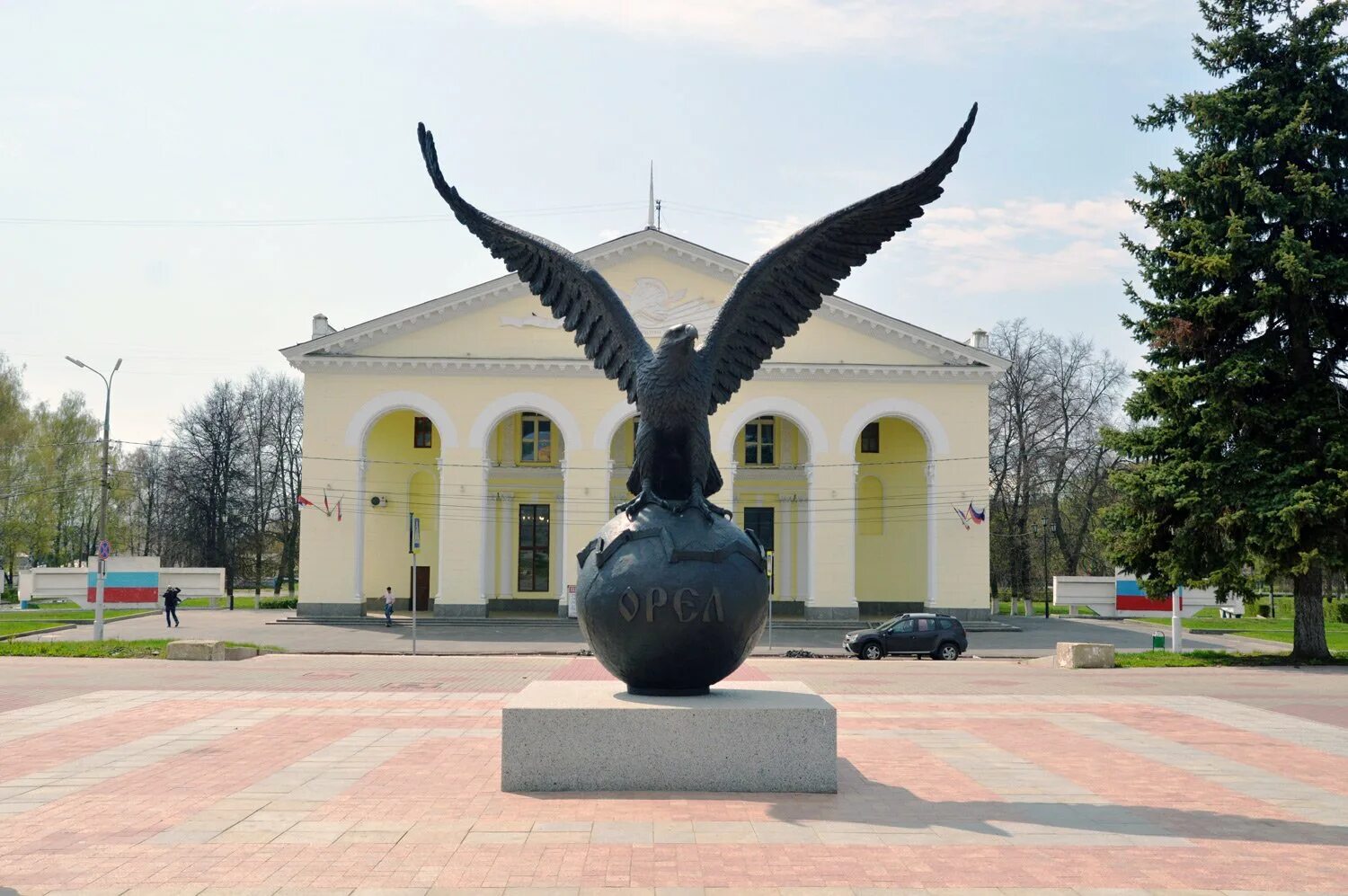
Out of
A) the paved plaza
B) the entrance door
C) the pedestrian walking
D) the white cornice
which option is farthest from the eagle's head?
the entrance door

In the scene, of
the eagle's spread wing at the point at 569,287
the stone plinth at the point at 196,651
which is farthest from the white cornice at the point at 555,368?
the eagle's spread wing at the point at 569,287

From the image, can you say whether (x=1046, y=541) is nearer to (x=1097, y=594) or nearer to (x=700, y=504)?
(x=1097, y=594)

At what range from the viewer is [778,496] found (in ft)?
150

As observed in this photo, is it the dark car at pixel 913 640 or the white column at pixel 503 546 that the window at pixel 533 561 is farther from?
the dark car at pixel 913 640

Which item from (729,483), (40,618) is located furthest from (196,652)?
(729,483)

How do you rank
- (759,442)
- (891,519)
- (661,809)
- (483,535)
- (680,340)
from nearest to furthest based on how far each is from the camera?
(661,809), (680,340), (483,535), (891,519), (759,442)

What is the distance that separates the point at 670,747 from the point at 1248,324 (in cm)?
2140

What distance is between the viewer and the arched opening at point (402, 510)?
149ft

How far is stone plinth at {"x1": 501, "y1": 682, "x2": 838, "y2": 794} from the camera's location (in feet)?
29.2

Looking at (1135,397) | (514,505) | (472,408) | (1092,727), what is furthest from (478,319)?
→ (1092,727)

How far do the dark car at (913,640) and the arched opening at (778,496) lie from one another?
1591 centimetres

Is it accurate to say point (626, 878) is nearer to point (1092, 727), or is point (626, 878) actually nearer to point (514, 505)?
point (1092, 727)

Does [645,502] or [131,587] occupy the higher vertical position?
[645,502]

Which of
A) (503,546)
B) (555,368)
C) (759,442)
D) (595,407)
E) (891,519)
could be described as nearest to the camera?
(555,368)
